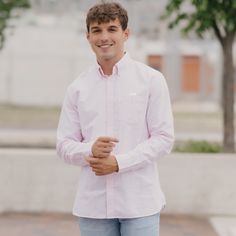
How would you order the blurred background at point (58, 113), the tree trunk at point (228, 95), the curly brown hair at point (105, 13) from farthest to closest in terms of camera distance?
the tree trunk at point (228, 95), the blurred background at point (58, 113), the curly brown hair at point (105, 13)

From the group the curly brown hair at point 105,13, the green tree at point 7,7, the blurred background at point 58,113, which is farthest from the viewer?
the green tree at point 7,7

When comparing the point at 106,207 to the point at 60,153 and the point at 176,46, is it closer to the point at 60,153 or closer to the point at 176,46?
the point at 60,153

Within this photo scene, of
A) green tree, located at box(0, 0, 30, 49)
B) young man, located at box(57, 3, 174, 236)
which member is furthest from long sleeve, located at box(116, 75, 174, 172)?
green tree, located at box(0, 0, 30, 49)

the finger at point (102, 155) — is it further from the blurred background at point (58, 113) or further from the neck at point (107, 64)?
the blurred background at point (58, 113)

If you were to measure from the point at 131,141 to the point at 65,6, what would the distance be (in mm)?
21962

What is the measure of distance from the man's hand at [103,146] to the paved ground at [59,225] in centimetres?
319

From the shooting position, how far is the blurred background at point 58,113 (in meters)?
6.04

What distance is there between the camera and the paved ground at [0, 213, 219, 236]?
5.43m

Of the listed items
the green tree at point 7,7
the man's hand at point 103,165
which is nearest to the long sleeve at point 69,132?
the man's hand at point 103,165

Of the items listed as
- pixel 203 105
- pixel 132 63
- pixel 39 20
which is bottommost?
pixel 203 105

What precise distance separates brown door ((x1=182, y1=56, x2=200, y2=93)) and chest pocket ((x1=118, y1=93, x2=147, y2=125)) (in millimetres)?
25554

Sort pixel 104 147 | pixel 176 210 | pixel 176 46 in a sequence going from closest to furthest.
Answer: pixel 104 147 < pixel 176 210 < pixel 176 46

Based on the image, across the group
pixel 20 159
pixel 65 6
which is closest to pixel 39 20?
pixel 65 6

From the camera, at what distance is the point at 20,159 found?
20.2ft
